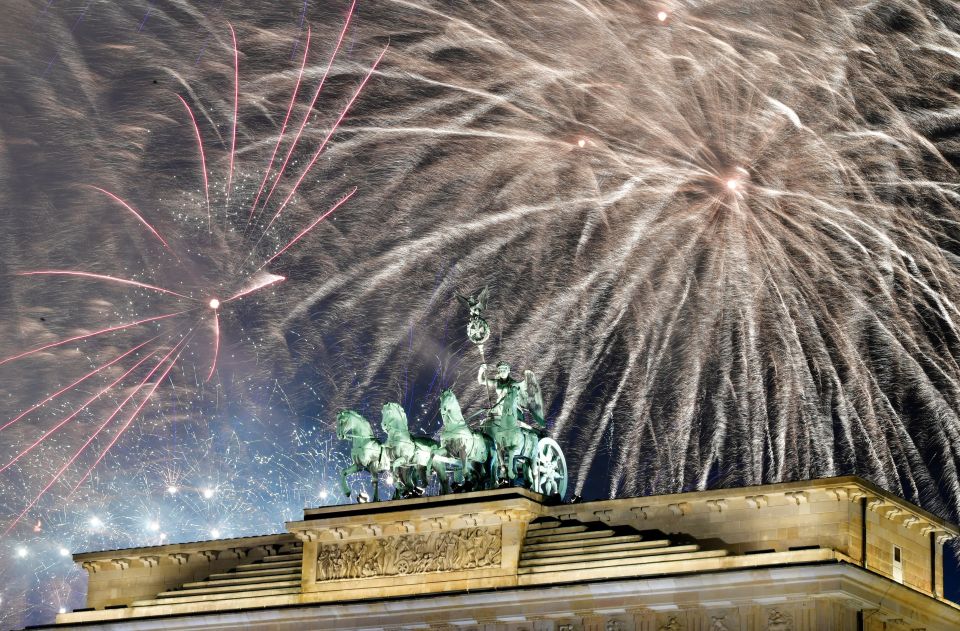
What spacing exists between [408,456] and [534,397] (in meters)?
3.34

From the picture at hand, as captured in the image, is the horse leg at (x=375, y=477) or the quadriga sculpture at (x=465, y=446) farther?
the horse leg at (x=375, y=477)

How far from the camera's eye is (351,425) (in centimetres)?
5928

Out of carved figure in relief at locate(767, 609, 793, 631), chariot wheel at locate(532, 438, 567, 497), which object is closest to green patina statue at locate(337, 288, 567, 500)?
chariot wheel at locate(532, 438, 567, 497)

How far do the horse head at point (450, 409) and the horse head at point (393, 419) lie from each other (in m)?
1.14

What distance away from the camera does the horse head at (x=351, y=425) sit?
59250 mm

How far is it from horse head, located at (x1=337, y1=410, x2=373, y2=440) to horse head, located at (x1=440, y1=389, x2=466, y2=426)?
7.30 feet

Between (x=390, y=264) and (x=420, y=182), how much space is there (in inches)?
88.2

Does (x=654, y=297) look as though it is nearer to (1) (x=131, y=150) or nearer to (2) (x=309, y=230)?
(2) (x=309, y=230)

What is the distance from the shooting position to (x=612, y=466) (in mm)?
61750

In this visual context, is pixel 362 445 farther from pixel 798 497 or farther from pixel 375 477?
pixel 798 497

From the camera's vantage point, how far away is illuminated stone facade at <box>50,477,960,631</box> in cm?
5287

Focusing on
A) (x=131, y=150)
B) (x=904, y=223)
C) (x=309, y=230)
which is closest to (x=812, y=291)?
(x=904, y=223)

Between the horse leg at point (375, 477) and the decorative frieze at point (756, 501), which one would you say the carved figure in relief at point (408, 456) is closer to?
the horse leg at point (375, 477)

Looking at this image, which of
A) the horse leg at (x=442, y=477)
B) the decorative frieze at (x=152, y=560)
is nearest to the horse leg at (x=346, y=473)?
the horse leg at (x=442, y=477)
